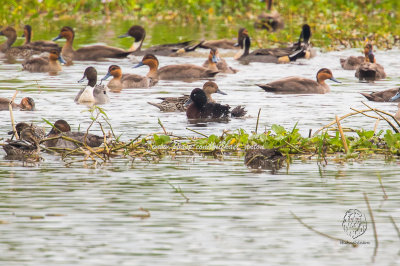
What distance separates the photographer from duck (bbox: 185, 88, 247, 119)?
576 inches

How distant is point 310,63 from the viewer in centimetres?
2450

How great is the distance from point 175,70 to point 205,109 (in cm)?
649

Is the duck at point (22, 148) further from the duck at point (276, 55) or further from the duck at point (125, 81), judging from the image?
the duck at point (276, 55)

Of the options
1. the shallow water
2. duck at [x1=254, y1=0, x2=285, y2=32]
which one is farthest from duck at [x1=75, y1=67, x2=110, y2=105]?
duck at [x1=254, y1=0, x2=285, y2=32]

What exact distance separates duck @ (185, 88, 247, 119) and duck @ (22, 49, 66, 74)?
7810 mm

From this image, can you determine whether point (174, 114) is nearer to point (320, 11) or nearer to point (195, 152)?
point (195, 152)

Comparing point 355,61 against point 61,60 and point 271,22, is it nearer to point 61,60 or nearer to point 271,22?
point 61,60

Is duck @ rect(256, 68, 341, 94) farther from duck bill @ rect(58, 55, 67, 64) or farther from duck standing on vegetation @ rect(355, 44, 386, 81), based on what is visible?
duck bill @ rect(58, 55, 67, 64)

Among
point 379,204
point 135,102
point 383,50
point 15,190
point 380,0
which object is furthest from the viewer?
point 380,0

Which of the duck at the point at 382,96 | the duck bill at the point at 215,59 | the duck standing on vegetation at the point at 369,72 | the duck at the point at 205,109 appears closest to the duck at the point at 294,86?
the duck at the point at 382,96

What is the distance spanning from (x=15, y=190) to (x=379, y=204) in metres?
3.07

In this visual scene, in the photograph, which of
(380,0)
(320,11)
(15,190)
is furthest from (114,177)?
(380,0)

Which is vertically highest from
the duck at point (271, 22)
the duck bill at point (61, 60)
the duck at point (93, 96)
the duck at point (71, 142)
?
the duck at point (71, 142)

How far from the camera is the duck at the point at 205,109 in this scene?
14.6 meters
